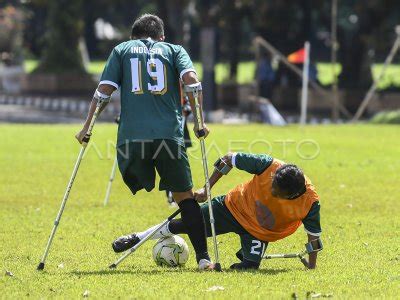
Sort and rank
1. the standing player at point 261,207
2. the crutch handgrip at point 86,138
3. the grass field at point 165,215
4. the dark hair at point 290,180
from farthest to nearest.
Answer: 1. the crutch handgrip at point 86,138
2. the standing player at point 261,207
3. the dark hair at point 290,180
4. the grass field at point 165,215

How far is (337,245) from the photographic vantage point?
11305mm

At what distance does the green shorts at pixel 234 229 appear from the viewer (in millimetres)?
9516

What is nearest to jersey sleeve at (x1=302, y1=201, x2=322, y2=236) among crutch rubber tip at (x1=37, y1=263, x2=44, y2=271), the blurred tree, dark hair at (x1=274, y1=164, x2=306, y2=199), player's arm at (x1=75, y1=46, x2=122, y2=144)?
dark hair at (x1=274, y1=164, x2=306, y2=199)

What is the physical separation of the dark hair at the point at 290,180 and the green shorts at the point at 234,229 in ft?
2.33

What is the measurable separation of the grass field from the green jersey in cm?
119

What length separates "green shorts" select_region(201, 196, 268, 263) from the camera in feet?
Answer: 31.2

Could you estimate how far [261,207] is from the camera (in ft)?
31.1

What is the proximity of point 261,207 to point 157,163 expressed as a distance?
37.6 inches

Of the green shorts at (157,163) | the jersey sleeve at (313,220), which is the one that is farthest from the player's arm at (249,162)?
the jersey sleeve at (313,220)

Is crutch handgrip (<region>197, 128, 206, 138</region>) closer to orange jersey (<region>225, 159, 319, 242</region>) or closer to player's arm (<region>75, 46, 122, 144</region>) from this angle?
orange jersey (<region>225, 159, 319, 242</region>)

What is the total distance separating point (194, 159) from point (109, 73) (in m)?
12.0

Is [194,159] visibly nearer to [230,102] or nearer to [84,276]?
[84,276]

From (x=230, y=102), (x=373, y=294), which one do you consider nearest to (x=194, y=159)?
(x=373, y=294)

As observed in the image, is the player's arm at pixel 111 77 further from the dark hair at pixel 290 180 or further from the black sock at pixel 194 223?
the dark hair at pixel 290 180
